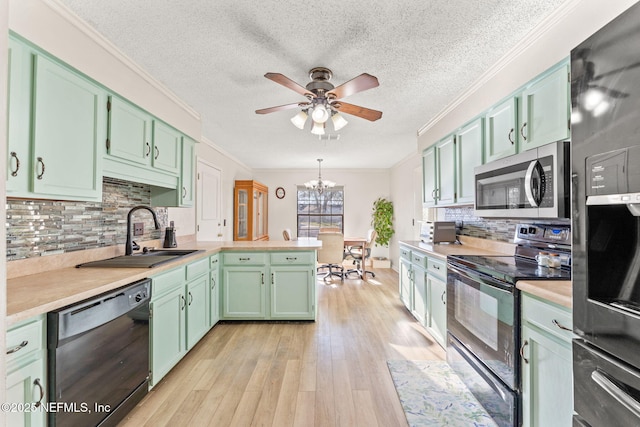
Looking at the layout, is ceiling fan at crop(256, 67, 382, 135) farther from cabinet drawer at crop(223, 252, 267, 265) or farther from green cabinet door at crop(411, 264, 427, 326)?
green cabinet door at crop(411, 264, 427, 326)

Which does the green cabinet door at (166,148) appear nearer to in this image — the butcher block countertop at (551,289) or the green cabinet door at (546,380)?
the butcher block countertop at (551,289)

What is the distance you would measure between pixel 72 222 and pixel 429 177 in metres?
3.37

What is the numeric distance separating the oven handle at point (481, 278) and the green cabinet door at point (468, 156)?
69 cm

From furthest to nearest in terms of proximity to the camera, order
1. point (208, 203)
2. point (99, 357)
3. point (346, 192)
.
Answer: point (346, 192) < point (208, 203) < point (99, 357)

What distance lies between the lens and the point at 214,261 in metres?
3.03

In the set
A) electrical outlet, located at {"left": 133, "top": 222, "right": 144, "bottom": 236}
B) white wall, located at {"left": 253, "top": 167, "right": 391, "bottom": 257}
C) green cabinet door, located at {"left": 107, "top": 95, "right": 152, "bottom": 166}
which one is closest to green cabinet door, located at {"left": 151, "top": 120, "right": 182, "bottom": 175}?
green cabinet door, located at {"left": 107, "top": 95, "right": 152, "bottom": 166}

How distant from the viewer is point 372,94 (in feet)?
9.07

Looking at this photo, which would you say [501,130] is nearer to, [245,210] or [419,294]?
[419,294]

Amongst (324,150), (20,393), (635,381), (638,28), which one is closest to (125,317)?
(20,393)

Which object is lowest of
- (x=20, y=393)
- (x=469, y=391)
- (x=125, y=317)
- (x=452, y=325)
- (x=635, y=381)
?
(x=469, y=391)

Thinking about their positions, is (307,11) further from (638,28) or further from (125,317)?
(125,317)

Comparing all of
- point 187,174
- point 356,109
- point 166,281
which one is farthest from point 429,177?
point 166,281

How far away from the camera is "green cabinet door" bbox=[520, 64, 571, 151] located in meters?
1.63

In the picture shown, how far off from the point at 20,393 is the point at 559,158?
263 cm
